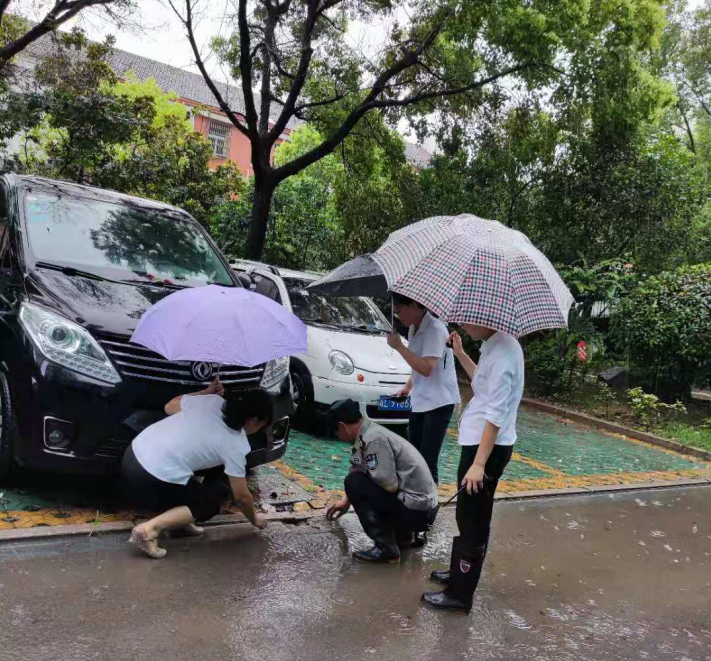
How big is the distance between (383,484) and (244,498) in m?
0.87

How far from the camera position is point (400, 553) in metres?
4.62

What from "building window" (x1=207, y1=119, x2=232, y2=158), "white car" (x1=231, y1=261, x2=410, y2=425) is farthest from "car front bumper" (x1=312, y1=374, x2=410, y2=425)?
"building window" (x1=207, y1=119, x2=232, y2=158)

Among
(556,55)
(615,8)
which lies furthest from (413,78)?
(615,8)

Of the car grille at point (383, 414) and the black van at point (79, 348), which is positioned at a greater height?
the black van at point (79, 348)

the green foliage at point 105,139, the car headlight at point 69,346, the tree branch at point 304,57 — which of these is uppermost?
the tree branch at point 304,57

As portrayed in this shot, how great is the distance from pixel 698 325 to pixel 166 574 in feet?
33.8

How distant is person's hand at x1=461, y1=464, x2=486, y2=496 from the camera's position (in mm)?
3572

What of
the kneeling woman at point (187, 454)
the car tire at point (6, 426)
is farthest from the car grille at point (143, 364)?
the car tire at point (6, 426)

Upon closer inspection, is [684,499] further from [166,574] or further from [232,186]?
[232,186]

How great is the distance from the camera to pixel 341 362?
739 centimetres

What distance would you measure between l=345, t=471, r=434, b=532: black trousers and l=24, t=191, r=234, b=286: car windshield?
7.10 feet

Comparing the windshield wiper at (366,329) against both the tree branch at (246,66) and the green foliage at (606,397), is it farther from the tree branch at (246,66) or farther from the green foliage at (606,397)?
the tree branch at (246,66)

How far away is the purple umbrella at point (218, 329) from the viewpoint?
391 centimetres

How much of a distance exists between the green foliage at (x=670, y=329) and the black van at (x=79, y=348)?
8674 mm
